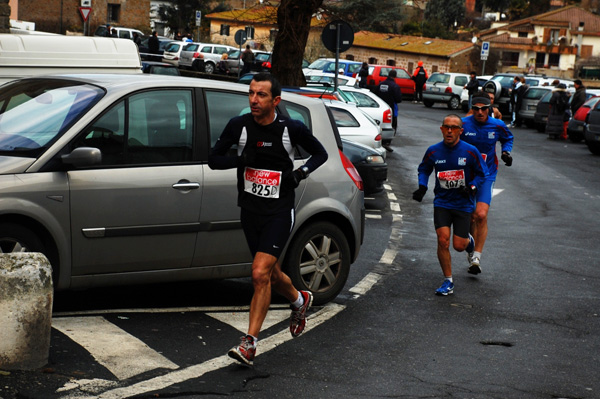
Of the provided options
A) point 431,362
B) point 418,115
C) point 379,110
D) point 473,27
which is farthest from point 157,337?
point 473,27

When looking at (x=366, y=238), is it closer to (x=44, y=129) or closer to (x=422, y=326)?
(x=422, y=326)

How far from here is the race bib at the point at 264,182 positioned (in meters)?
6.44

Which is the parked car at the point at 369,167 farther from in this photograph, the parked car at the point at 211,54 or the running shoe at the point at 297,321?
the parked car at the point at 211,54

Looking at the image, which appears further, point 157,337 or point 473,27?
point 473,27

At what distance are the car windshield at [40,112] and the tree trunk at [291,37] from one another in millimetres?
15330

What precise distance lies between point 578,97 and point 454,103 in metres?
14.6

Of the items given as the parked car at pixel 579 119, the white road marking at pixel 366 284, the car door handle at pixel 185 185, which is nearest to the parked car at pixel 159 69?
the parked car at pixel 579 119

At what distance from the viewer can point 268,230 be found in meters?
6.44

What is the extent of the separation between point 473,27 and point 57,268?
138m

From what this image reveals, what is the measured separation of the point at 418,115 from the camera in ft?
135

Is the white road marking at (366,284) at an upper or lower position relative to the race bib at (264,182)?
lower

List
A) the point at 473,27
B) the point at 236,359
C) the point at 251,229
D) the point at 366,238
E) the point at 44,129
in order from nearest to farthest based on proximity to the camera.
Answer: the point at 236,359 → the point at 251,229 → the point at 44,129 → the point at 366,238 → the point at 473,27

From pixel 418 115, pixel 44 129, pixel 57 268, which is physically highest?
pixel 44 129

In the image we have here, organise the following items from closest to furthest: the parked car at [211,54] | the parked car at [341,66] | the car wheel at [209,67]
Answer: the parked car at [341,66], the car wheel at [209,67], the parked car at [211,54]
